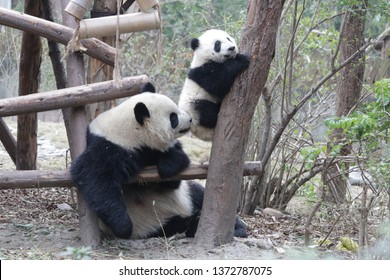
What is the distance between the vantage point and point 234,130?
183 inches

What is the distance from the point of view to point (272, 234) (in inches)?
227

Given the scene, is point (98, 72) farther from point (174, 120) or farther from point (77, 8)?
point (77, 8)

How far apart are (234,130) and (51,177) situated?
60.0 inches

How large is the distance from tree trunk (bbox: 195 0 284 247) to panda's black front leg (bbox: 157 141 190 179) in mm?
286

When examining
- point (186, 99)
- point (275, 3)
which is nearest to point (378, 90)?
point (275, 3)

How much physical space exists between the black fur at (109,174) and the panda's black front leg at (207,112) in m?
0.58

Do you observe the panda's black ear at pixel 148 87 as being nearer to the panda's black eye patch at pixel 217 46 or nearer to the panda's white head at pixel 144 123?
the panda's white head at pixel 144 123

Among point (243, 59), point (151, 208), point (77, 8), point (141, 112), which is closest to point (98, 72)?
point (141, 112)

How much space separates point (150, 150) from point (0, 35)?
7.67m

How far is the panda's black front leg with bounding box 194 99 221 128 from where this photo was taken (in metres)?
5.32

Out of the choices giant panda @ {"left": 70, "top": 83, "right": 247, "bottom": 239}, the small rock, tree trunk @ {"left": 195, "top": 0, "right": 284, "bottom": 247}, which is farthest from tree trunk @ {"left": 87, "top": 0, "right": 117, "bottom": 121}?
tree trunk @ {"left": 195, "top": 0, "right": 284, "bottom": 247}

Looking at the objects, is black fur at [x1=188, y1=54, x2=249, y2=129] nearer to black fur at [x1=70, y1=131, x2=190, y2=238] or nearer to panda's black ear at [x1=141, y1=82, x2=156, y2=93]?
panda's black ear at [x1=141, y1=82, x2=156, y2=93]
